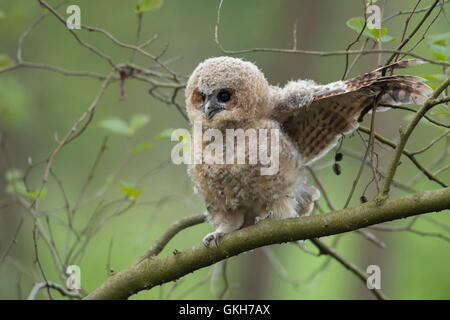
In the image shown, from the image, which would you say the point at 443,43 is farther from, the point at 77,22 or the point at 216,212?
the point at 77,22

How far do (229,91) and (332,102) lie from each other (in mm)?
577

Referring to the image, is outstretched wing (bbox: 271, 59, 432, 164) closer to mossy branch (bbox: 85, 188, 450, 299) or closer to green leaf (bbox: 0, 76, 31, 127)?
mossy branch (bbox: 85, 188, 450, 299)

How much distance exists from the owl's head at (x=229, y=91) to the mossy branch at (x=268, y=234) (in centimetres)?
73

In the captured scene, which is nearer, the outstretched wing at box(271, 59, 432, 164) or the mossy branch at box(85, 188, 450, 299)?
the mossy branch at box(85, 188, 450, 299)

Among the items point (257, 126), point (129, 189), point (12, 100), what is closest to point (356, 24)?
point (257, 126)

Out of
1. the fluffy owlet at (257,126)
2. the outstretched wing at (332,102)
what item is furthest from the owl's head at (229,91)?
the outstretched wing at (332,102)

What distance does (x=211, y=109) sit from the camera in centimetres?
280

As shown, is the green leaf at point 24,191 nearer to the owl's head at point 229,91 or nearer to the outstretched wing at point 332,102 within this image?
the owl's head at point 229,91

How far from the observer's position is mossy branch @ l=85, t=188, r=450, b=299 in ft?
6.68

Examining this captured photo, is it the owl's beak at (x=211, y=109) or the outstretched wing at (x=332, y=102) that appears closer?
the outstretched wing at (x=332, y=102)

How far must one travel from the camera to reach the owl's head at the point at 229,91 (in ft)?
Answer: 9.11

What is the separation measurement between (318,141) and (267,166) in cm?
35

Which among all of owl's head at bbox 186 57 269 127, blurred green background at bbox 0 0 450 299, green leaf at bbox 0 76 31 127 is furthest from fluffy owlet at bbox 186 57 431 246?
green leaf at bbox 0 76 31 127

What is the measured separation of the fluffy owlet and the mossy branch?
0.23 meters
